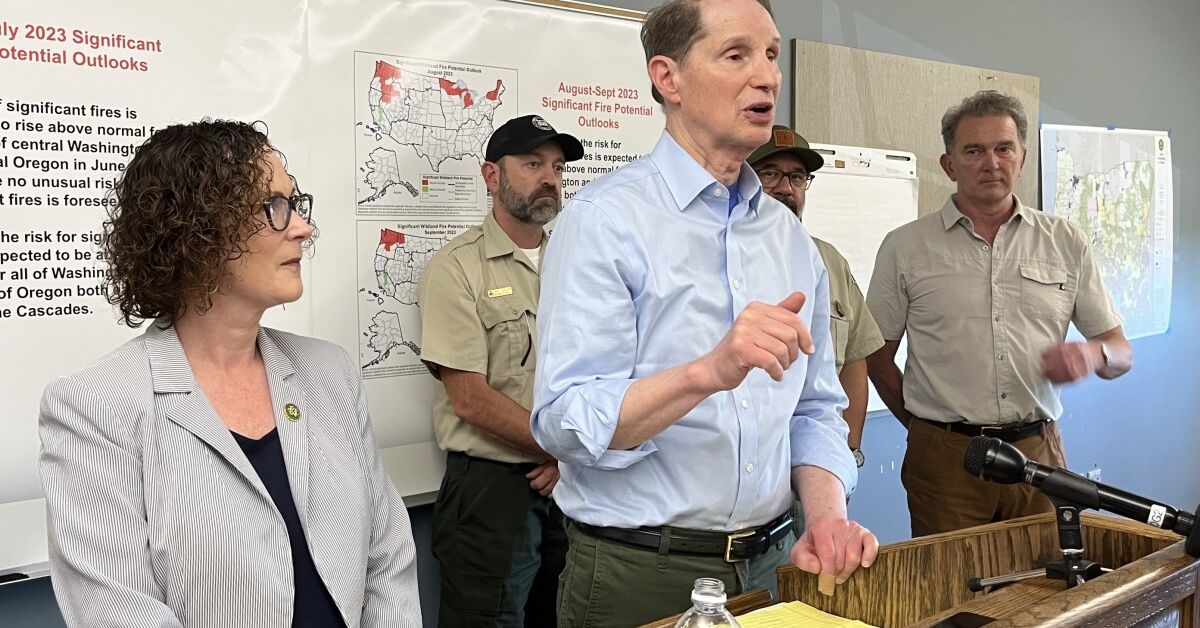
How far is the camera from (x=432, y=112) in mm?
2760

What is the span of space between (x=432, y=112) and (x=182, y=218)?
131 centimetres

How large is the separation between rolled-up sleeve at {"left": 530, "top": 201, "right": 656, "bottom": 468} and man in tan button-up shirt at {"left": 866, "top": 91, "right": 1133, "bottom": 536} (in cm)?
189

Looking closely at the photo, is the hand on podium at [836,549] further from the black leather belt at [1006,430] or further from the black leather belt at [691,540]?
the black leather belt at [1006,430]

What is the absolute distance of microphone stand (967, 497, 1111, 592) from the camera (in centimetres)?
150

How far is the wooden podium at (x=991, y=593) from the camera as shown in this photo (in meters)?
1.32

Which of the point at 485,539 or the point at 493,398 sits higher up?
the point at 493,398

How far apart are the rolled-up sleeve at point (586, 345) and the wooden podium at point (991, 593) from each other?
292 mm

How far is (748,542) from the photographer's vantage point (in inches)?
63.9

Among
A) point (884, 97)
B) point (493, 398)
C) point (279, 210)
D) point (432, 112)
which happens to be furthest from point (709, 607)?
point (884, 97)

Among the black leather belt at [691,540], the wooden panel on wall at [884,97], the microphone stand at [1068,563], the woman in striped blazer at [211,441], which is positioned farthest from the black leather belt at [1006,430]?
the woman in striped blazer at [211,441]

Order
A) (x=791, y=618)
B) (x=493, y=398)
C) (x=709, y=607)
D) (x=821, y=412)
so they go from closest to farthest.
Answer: (x=709, y=607) → (x=791, y=618) → (x=821, y=412) → (x=493, y=398)

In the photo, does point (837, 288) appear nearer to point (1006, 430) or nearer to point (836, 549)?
point (1006, 430)

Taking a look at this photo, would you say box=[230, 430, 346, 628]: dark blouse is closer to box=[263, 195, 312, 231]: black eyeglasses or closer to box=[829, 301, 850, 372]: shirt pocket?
box=[263, 195, 312, 231]: black eyeglasses

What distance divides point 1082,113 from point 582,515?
4.46 m
